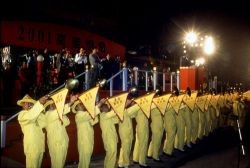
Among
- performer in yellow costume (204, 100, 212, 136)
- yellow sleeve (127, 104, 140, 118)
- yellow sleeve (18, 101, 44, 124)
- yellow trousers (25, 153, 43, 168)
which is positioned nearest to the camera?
yellow sleeve (18, 101, 44, 124)

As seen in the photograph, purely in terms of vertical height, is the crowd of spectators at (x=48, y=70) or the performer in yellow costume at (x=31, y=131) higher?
the crowd of spectators at (x=48, y=70)

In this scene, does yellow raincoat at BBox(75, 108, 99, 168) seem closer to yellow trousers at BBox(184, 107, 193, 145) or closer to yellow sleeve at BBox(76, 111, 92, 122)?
yellow sleeve at BBox(76, 111, 92, 122)

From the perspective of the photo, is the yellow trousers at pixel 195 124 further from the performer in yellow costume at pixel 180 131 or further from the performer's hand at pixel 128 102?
the performer's hand at pixel 128 102

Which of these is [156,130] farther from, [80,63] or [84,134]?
[80,63]

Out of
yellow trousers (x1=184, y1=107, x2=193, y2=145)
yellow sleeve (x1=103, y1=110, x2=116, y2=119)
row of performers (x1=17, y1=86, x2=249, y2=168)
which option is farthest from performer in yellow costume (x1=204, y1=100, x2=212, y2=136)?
yellow sleeve (x1=103, y1=110, x2=116, y2=119)

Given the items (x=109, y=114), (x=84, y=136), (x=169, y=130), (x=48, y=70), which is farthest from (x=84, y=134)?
(x=48, y=70)

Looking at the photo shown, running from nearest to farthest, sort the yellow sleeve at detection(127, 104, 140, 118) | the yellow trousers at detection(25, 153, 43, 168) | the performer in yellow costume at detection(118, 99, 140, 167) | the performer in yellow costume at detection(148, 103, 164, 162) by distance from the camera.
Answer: the yellow trousers at detection(25, 153, 43, 168) < the performer in yellow costume at detection(118, 99, 140, 167) < the yellow sleeve at detection(127, 104, 140, 118) < the performer in yellow costume at detection(148, 103, 164, 162)

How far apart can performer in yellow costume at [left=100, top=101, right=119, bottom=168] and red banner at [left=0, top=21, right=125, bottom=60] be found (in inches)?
277

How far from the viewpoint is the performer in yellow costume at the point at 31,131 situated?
8.03 metres

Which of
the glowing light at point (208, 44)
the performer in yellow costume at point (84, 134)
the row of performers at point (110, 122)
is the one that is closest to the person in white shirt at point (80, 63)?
the row of performers at point (110, 122)

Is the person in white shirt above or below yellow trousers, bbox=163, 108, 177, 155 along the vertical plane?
above

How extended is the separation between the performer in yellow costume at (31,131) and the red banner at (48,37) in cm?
763

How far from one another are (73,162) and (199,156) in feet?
15.0

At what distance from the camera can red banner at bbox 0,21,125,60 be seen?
1553 cm
